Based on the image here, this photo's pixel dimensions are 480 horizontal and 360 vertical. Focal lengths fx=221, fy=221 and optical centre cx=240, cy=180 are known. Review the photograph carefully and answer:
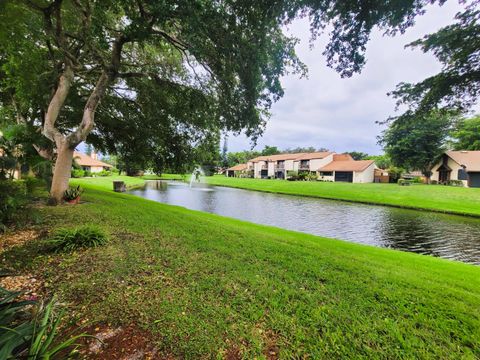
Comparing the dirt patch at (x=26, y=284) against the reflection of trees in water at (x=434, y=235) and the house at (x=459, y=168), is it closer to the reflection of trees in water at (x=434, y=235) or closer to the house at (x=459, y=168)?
the reflection of trees in water at (x=434, y=235)

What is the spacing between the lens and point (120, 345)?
224 centimetres

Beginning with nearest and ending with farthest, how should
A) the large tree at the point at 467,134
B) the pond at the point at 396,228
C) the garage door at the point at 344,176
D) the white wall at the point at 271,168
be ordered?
1. the pond at the point at 396,228
2. the large tree at the point at 467,134
3. the garage door at the point at 344,176
4. the white wall at the point at 271,168

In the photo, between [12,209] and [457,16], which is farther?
[12,209]

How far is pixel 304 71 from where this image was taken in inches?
305

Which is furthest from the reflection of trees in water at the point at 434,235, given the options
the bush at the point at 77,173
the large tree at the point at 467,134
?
the bush at the point at 77,173

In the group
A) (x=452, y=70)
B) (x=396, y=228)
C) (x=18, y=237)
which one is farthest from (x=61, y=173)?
(x=396, y=228)

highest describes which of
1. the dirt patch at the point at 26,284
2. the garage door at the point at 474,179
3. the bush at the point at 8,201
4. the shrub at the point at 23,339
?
the garage door at the point at 474,179

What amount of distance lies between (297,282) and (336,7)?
15.5 feet

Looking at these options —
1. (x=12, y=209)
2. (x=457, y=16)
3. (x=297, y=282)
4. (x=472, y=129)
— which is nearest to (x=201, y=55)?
(x=457, y=16)

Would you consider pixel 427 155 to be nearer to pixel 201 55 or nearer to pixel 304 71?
pixel 304 71

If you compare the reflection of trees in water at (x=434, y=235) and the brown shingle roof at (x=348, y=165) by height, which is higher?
the brown shingle roof at (x=348, y=165)

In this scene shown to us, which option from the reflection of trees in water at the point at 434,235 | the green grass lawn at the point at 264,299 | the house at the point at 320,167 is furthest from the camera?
the house at the point at 320,167

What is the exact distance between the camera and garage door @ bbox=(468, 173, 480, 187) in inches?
1226

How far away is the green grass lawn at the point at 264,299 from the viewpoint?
92.9 inches
